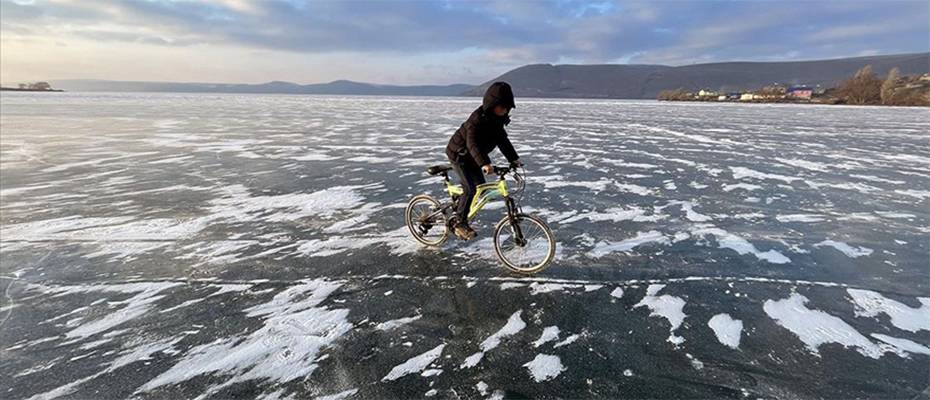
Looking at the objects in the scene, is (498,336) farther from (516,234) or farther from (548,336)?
(516,234)

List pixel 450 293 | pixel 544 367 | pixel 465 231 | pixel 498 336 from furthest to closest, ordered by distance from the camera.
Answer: pixel 465 231 → pixel 450 293 → pixel 498 336 → pixel 544 367

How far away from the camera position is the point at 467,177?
5.62 metres

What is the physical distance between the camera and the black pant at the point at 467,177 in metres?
5.58

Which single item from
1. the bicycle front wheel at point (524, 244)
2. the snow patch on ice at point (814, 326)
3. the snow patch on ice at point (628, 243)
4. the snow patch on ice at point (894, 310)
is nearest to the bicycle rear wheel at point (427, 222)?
the bicycle front wheel at point (524, 244)

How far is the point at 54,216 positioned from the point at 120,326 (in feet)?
15.6

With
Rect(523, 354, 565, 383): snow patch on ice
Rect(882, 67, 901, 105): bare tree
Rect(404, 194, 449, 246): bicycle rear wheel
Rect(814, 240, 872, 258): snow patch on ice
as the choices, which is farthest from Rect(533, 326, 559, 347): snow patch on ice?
Rect(882, 67, 901, 105): bare tree

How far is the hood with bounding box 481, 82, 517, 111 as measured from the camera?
478 centimetres

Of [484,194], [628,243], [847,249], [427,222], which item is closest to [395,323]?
[484,194]

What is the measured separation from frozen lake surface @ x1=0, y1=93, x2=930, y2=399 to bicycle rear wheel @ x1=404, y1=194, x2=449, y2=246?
9.7 inches

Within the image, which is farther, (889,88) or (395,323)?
(889,88)

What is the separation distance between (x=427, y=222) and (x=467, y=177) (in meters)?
1.04

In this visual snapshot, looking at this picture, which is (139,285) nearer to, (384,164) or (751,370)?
(751,370)

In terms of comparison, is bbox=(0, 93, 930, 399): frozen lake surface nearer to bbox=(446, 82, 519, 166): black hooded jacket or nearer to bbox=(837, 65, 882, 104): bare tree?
bbox=(446, 82, 519, 166): black hooded jacket

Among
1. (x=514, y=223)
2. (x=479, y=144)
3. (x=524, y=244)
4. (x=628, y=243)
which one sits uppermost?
(x=479, y=144)
